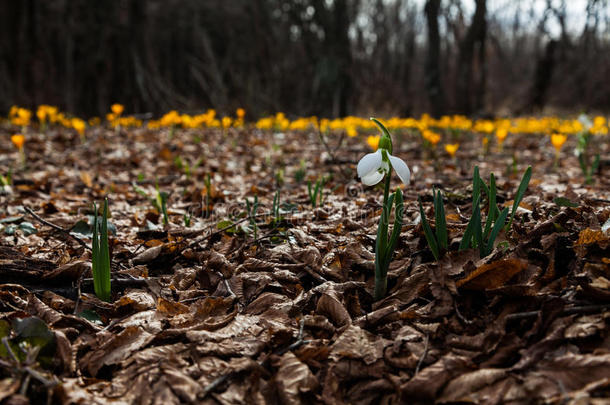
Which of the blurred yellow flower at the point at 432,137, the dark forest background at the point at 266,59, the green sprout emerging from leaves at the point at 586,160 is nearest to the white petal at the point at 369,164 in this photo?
the green sprout emerging from leaves at the point at 586,160

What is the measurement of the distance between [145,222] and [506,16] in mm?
22407

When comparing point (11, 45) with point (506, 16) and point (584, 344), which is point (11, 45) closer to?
point (584, 344)

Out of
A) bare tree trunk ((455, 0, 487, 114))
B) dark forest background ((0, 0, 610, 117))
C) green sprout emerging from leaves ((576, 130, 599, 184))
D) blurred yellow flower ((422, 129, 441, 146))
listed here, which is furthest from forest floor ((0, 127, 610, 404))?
bare tree trunk ((455, 0, 487, 114))

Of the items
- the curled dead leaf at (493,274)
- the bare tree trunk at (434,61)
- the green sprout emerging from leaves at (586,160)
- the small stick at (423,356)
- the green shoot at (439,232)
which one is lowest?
the small stick at (423,356)

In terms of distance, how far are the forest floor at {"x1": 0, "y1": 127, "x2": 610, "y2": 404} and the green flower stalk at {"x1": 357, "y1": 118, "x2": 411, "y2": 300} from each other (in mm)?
136

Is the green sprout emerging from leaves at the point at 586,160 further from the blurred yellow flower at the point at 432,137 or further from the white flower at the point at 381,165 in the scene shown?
the white flower at the point at 381,165

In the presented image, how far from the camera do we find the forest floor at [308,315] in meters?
1.18

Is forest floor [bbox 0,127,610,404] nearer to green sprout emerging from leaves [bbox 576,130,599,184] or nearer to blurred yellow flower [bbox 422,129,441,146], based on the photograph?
green sprout emerging from leaves [bbox 576,130,599,184]

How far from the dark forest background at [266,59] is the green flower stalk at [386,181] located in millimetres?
8932

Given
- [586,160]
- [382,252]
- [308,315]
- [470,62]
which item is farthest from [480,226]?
[470,62]

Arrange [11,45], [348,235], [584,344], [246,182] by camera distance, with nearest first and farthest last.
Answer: [584,344]
[348,235]
[246,182]
[11,45]

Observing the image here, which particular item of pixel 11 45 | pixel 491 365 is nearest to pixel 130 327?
pixel 491 365

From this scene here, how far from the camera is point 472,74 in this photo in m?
11.7

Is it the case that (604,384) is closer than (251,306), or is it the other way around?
(604,384)
